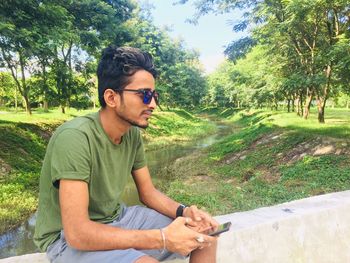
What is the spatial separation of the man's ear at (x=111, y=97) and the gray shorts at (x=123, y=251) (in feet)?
2.36

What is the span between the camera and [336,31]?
Result: 1405 cm

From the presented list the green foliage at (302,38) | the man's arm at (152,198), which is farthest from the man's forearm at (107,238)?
the green foliage at (302,38)

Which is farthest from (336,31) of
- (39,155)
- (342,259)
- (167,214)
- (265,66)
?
(167,214)

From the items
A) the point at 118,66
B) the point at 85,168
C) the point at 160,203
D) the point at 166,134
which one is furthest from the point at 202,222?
the point at 166,134

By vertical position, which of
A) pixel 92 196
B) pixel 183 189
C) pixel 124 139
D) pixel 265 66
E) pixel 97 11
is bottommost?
pixel 183 189

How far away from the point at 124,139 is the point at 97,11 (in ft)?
40.6

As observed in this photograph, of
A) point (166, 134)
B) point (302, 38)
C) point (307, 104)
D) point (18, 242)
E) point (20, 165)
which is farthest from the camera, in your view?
point (166, 134)

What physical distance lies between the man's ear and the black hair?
0.9 inches

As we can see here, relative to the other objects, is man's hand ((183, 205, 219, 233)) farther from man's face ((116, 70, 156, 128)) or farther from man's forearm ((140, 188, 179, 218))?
man's face ((116, 70, 156, 128))

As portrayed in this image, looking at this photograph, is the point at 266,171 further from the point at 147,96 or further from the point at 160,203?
the point at 147,96

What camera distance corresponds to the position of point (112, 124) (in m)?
2.09

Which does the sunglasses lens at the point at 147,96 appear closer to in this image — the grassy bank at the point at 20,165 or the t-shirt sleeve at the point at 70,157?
the t-shirt sleeve at the point at 70,157

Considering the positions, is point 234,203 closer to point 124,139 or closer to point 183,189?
point 183,189

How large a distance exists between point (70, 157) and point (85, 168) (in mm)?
94
